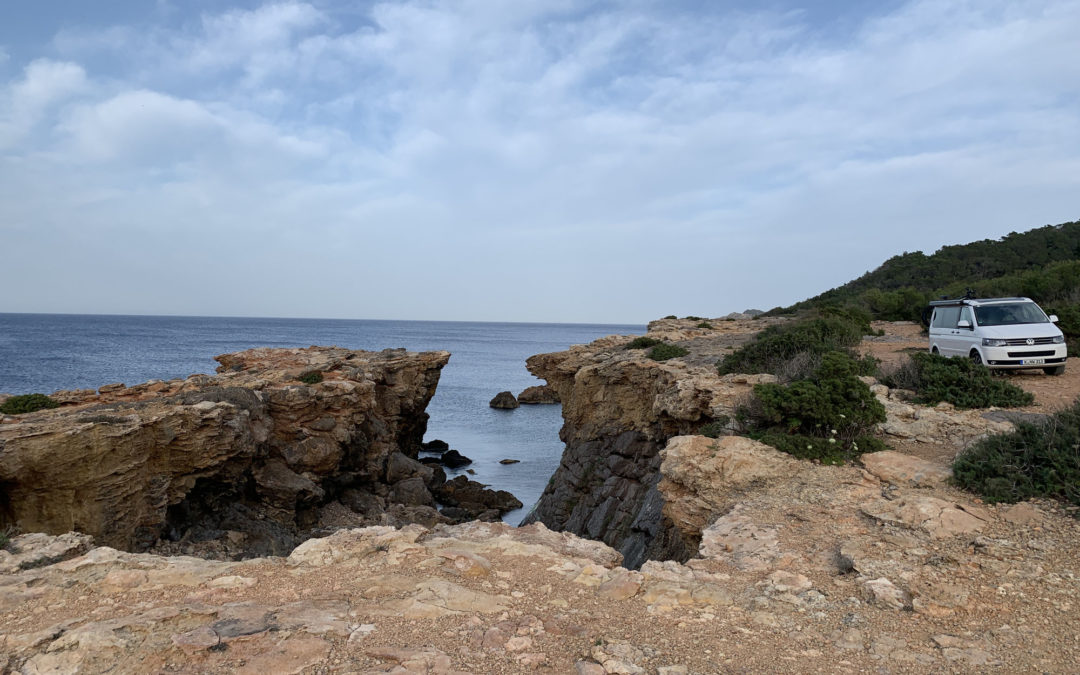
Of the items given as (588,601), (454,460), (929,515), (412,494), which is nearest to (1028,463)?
(929,515)

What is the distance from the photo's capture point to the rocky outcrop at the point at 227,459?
13.2 m

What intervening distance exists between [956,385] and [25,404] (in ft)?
70.6

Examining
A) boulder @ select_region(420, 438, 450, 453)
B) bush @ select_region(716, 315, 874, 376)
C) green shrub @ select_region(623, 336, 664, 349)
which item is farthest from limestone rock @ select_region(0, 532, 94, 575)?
boulder @ select_region(420, 438, 450, 453)

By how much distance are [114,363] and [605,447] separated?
59.5 meters

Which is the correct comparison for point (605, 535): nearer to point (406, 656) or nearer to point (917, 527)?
point (917, 527)

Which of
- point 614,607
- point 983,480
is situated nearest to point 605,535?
→ point 983,480

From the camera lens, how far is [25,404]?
48.8 ft

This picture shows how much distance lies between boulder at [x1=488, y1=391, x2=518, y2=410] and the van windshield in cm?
3692

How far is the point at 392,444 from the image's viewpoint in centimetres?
2536

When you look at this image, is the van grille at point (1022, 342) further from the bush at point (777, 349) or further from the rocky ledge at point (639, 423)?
the rocky ledge at point (639, 423)

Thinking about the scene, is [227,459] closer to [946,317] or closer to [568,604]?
[568,604]

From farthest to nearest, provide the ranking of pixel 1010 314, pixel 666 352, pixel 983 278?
1. pixel 983 278
2. pixel 666 352
3. pixel 1010 314

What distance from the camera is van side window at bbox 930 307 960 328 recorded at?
1415 centimetres

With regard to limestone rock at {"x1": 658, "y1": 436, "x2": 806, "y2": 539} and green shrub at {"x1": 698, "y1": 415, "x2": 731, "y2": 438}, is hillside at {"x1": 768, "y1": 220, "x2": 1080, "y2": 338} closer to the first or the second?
green shrub at {"x1": 698, "y1": 415, "x2": 731, "y2": 438}
